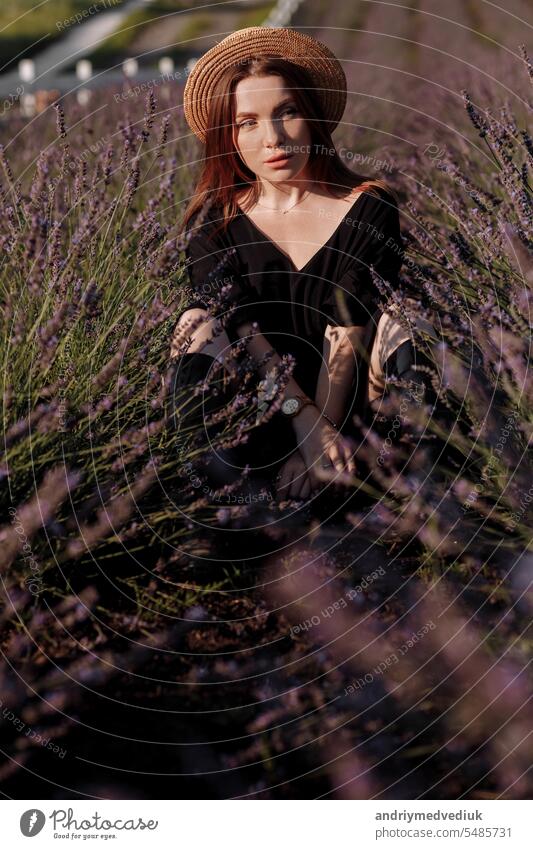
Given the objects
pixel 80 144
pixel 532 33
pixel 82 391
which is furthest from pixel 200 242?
pixel 532 33

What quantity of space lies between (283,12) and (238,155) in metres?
10.6

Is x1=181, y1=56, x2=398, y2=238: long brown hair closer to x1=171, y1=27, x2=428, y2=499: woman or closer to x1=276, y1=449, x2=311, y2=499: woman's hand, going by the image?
x1=171, y1=27, x2=428, y2=499: woman

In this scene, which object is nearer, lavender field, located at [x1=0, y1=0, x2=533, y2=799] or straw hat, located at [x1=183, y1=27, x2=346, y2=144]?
lavender field, located at [x1=0, y1=0, x2=533, y2=799]

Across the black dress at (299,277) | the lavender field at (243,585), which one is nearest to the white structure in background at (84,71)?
the black dress at (299,277)

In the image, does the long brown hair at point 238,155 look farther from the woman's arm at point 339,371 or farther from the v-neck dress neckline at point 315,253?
the woman's arm at point 339,371

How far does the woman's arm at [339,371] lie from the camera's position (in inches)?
92.8

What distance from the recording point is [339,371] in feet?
7.79

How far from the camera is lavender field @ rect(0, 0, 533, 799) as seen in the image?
5.45 ft

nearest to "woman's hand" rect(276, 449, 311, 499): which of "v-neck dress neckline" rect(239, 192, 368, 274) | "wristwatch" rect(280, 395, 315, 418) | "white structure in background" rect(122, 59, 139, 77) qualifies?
"wristwatch" rect(280, 395, 315, 418)

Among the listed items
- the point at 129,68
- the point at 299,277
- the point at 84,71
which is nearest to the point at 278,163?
the point at 299,277

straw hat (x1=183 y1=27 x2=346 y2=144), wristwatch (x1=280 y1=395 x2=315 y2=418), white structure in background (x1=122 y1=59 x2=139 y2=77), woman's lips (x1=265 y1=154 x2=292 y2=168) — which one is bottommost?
wristwatch (x1=280 y1=395 x2=315 y2=418)

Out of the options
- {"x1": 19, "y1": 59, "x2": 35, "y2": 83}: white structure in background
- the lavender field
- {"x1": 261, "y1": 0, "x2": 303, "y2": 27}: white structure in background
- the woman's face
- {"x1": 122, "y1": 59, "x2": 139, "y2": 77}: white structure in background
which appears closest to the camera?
the lavender field

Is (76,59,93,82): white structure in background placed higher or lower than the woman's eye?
higher

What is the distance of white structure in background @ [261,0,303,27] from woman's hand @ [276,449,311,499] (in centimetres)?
941
